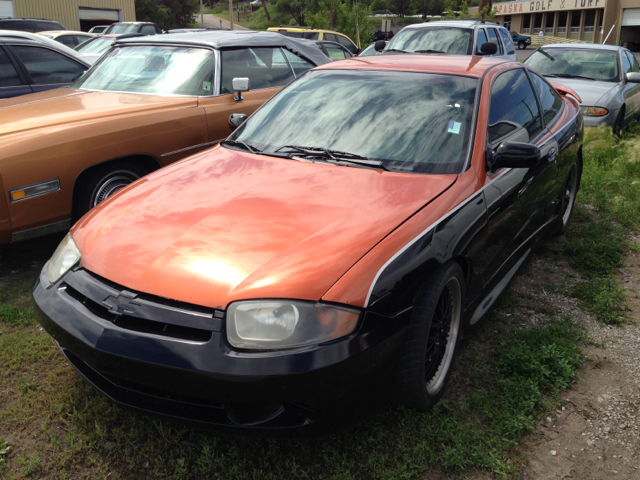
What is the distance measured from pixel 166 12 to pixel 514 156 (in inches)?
1861

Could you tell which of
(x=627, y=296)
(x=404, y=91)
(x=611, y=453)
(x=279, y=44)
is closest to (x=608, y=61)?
(x=279, y=44)

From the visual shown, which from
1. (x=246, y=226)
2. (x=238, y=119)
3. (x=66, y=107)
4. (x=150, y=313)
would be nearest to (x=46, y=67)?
(x=66, y=107)

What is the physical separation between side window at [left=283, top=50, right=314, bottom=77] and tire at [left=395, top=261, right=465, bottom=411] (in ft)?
13.6

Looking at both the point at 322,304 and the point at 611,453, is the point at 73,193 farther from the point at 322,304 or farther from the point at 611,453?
the point at 611,453

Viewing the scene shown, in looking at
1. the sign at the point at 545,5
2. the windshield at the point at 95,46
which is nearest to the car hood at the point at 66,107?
the windshield at the point at 95,46

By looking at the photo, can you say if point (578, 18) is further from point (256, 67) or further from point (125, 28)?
point (256, 67)

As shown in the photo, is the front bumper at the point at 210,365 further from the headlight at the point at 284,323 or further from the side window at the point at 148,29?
the side window at the point at 148,29

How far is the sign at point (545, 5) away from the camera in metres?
46.9

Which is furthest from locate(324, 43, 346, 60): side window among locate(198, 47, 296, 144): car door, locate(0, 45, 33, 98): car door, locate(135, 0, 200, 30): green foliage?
locate(135, 0, 200, 30): green foliage

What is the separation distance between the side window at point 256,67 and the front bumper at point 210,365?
355cm

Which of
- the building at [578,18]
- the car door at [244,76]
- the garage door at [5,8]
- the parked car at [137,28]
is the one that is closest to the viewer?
the car door at [244,76]

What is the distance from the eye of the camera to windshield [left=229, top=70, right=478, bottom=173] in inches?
121

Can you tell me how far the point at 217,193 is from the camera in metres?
2.86

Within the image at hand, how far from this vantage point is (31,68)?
605 centimetres
